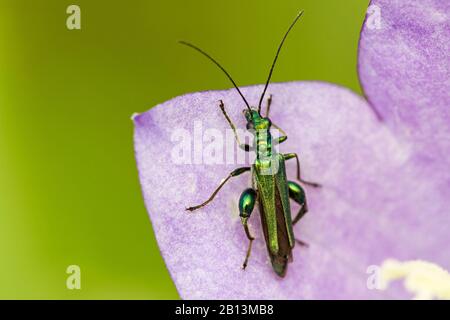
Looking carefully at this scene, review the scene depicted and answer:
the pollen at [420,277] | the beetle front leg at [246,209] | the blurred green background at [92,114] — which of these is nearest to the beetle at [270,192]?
the beetle front leg at [246,209]

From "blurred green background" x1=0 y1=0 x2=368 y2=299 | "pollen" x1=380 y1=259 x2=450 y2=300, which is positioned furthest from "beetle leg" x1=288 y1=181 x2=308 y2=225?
"blurred green background" x1=0 y1=0 x2=368 y2=299

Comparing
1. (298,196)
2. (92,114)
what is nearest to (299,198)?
(298,196)

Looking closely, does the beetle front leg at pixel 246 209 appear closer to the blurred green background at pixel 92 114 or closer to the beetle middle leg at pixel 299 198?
the beetle middle leg at pixel 299 198

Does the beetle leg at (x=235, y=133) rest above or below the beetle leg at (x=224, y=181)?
above

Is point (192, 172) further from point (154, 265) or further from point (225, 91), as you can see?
point (154, 265)

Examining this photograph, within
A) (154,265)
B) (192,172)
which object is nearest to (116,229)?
(154,265)

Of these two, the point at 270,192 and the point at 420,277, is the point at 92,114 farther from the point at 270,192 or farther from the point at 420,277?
the point at 420,277
